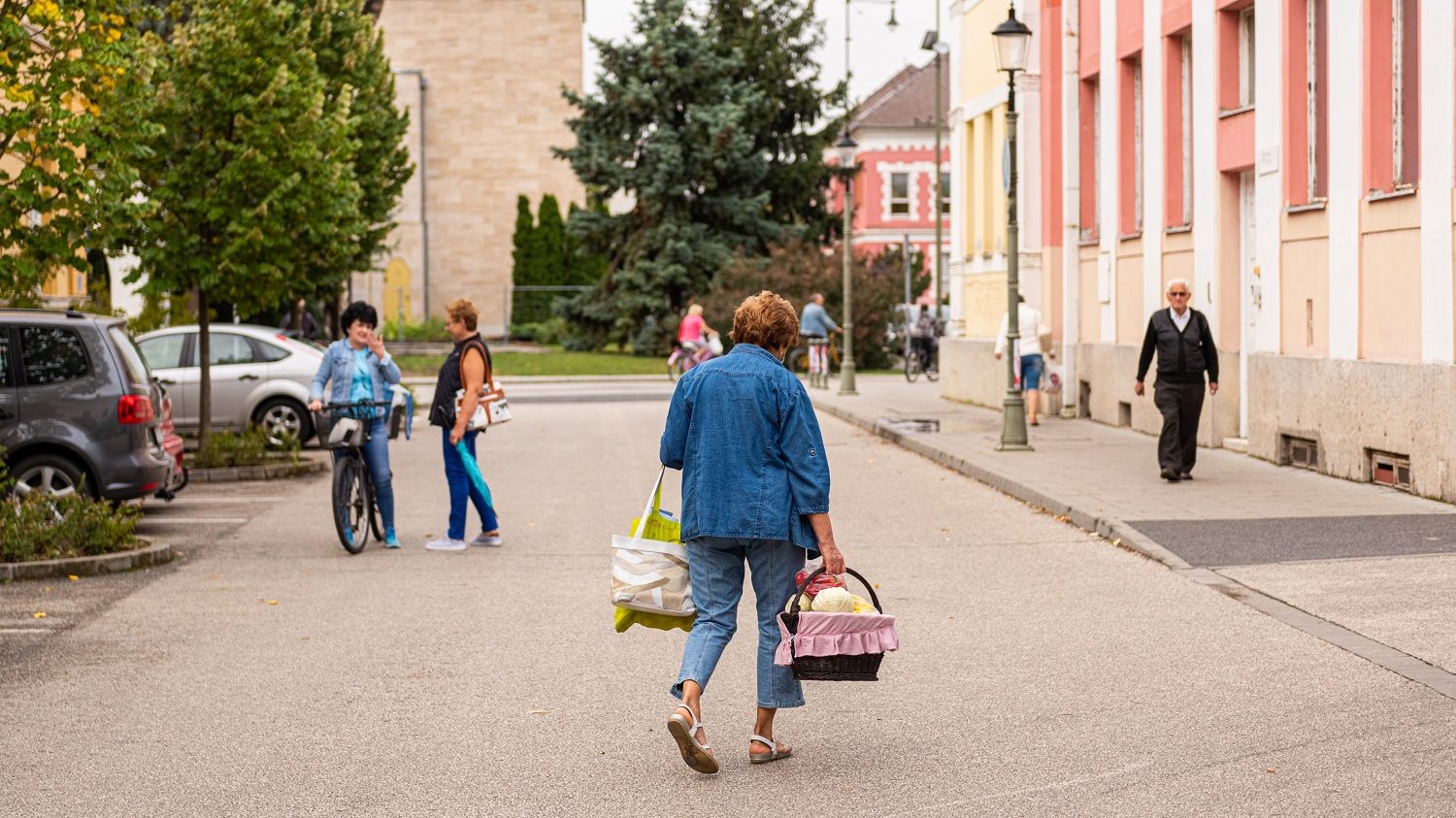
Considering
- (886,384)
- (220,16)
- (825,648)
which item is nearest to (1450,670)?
(825,648)

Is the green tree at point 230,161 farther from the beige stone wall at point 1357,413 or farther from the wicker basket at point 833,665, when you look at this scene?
the wicker basket at point 833,665

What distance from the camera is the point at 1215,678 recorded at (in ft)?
25.8

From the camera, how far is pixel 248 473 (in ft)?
62.1

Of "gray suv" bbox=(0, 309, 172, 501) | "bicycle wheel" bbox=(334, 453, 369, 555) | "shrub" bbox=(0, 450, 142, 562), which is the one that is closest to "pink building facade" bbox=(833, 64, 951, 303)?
"gray suv" bbox=(0, 309, 172, 501)

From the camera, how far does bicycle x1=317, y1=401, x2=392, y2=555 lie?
41.7 feet

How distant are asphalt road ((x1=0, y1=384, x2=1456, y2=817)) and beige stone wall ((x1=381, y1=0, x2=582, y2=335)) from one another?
5866cm

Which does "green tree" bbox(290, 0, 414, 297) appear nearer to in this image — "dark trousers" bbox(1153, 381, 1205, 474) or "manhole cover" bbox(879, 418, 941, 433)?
"manhole cover" bbox(879, 418, 941, 433)

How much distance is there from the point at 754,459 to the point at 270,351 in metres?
16.7

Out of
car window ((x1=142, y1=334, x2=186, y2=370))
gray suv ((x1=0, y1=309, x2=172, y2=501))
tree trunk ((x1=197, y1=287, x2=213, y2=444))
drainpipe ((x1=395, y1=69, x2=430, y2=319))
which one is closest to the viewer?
gray suv ((x1=0, y1=309, x2=172, y2=501))

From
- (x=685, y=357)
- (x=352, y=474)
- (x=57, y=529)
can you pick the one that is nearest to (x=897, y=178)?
(x=685, y=357)

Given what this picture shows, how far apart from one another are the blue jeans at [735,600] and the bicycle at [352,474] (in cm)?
646

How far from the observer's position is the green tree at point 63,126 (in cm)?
1363

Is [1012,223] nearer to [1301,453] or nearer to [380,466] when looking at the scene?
[1301,453]

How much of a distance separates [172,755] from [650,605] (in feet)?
5.79
